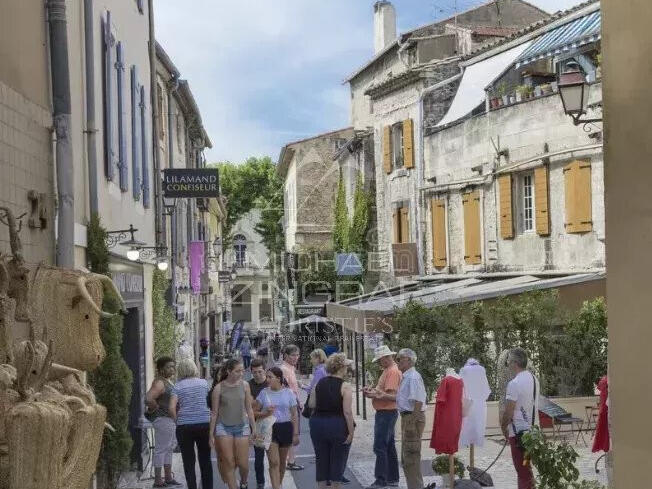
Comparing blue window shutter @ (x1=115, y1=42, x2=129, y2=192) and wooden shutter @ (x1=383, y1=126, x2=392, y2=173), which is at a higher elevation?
wooden shutter @ (x1=383, y1=126, x2=392, y2=173)

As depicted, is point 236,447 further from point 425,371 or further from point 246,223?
point 246,223

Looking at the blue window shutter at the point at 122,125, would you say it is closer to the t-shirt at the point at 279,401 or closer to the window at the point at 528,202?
the t-shirt at the point at 279,401

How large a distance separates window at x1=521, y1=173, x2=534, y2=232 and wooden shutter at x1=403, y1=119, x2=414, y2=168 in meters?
6.36

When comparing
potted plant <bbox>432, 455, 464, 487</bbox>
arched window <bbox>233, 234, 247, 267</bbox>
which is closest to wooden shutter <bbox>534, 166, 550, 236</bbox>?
potted plant <bbox>432, 455, 464, 487</bbox>

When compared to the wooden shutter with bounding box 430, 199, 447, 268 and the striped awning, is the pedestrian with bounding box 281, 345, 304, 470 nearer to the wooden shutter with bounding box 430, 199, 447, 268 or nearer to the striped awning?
the striped awning

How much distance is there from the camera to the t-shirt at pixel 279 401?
433 inches

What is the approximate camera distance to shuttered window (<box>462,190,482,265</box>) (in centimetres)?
2403

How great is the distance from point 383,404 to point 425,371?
456cm

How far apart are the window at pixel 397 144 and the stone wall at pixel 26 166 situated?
21853 mm

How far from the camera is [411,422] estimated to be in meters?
10.5

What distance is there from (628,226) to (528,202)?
1807cm

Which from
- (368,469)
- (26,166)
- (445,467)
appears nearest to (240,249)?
(368,469)

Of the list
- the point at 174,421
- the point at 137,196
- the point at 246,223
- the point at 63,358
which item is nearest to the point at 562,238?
the point at 137,196

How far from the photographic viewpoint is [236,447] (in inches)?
415
